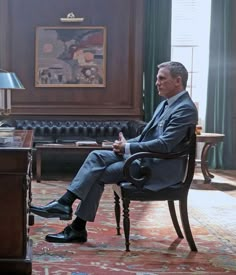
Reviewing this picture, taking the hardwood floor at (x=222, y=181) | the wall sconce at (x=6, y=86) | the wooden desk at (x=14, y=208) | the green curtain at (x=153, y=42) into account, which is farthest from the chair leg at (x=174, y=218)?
the green curtain at (x=153, y=42)

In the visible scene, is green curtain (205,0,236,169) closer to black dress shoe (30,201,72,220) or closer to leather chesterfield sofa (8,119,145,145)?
leather chesterfield sofa (8,119,145,145)

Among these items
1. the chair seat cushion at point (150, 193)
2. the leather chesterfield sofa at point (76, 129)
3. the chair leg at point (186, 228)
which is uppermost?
the leather chesterfield sofa at point (76, 129)

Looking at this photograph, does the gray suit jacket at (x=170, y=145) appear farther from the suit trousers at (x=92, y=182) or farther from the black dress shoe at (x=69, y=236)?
the black dress shoe at (x=69, y=236)

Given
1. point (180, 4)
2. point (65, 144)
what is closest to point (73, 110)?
point (65, 144)

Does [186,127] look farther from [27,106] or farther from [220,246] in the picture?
[27,106]

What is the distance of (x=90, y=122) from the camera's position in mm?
7023

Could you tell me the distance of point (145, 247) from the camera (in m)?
3.22

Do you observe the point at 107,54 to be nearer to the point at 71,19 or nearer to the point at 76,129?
the point at 71,19

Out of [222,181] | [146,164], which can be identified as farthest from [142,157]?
[222,181]

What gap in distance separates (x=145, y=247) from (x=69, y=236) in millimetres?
543

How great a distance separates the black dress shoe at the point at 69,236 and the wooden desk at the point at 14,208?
704mm

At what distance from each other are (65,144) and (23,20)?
7.18 feet

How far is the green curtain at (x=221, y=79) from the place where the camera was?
730cm

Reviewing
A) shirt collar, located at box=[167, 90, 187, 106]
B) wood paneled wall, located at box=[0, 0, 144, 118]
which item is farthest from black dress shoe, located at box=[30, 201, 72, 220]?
wood paneled wall, located at box=[0, 0, 144, 118]
